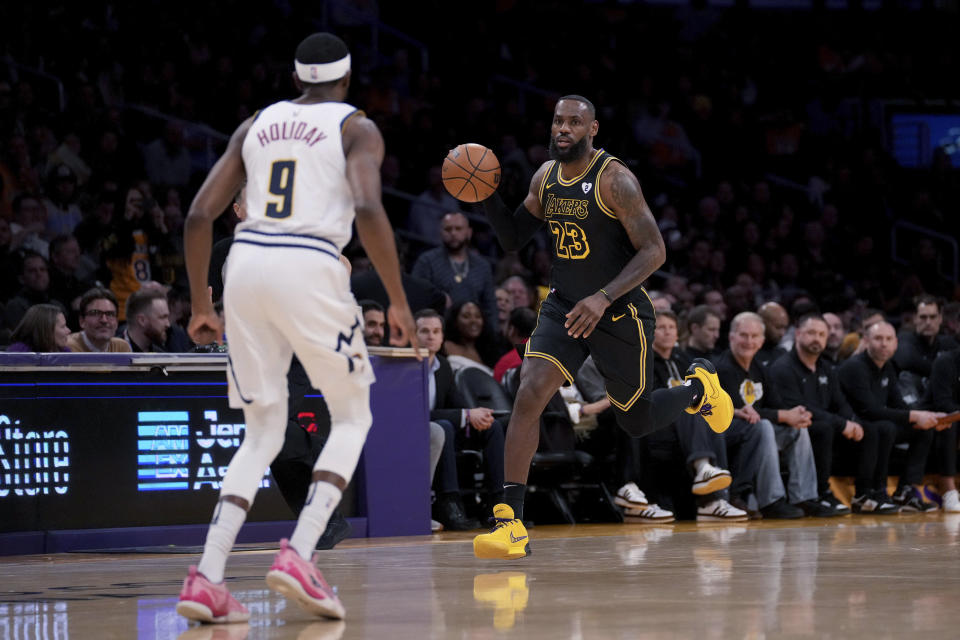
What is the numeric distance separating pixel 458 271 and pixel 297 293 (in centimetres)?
700

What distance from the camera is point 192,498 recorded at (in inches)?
319

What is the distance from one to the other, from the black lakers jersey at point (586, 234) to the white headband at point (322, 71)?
6.94 ft

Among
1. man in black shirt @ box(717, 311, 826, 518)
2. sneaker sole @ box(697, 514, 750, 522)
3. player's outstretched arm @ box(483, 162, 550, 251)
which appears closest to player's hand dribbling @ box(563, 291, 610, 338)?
player's outstretched arm @ box(483, 162, 550, 251)

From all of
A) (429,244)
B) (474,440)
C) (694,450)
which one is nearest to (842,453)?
(694,450)

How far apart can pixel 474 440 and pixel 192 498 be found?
2507mm

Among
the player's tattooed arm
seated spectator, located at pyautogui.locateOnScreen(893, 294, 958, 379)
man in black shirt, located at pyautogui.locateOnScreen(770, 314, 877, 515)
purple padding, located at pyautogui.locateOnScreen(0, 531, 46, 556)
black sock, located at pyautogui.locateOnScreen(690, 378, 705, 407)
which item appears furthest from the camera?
seated spectator, located at pyautogui.locateOnScreen(893, 294, 958, 379)

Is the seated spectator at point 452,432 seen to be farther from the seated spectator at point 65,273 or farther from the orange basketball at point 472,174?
the orange basketball at point 472,174

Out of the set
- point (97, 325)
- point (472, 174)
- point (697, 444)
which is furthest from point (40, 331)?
point (697, 444)

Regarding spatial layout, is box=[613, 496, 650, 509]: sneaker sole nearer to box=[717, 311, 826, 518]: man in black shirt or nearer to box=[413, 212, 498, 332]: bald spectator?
box=[717, 311, 826, 518]: man in black shirt

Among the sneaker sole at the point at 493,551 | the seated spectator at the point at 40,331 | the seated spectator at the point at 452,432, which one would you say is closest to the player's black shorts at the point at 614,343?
the sneaker sole at the point at 493,551

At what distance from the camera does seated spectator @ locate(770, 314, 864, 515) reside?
11.2m

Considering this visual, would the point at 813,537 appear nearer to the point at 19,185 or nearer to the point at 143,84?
the point at 19,185

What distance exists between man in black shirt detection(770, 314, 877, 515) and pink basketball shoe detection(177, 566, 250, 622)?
7.61 m

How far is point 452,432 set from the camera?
9547 mm
